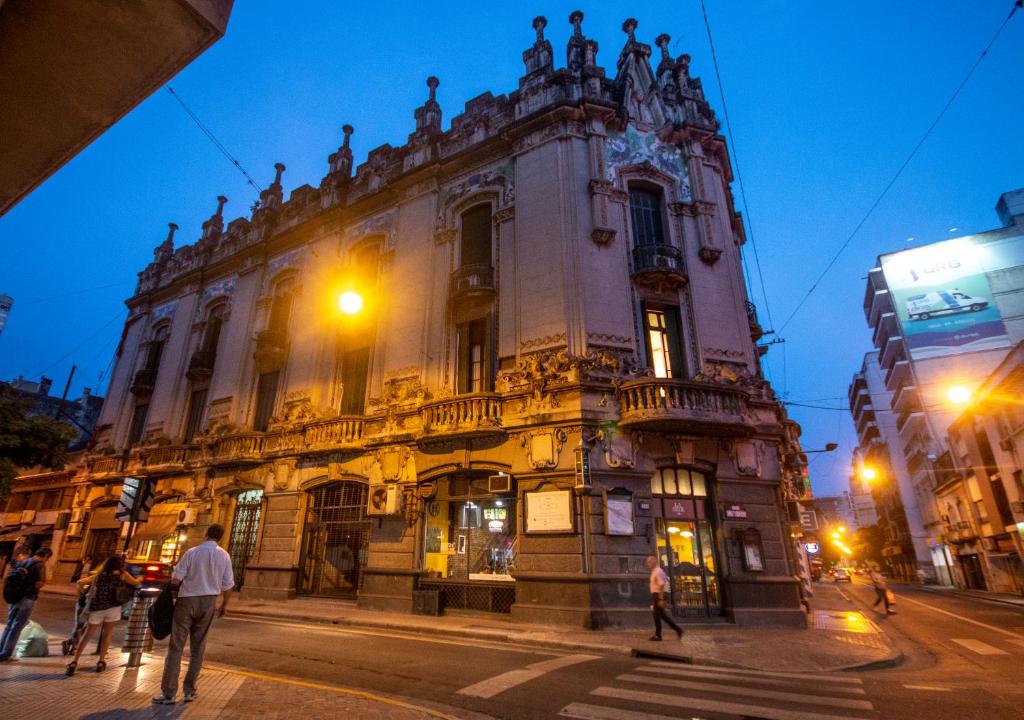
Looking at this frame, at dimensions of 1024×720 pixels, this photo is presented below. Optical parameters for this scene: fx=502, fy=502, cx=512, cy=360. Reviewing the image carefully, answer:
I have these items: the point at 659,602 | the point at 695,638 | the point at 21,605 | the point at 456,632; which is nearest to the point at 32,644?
the point at 21,605

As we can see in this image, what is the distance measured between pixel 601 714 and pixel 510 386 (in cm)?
1074

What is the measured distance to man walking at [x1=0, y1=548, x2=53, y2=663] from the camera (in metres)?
7.39

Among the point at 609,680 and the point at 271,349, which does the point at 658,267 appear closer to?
the point at 609,680

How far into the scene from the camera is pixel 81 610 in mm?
7395

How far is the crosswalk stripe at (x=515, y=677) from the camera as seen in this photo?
21.9 ft

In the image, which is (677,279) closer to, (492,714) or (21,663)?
(492,714)

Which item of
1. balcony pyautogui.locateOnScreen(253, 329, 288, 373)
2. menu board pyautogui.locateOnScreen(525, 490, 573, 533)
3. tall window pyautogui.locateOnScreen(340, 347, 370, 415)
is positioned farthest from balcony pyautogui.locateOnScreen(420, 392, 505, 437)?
balcony pyautogui.locateOnScreen(253, 329, 288, 373)

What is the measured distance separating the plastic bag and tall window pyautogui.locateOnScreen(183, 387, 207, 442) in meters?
Answer: 18.8

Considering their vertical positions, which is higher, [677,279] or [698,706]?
[677,279]

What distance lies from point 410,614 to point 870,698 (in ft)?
39.2

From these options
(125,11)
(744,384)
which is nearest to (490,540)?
(744,384)

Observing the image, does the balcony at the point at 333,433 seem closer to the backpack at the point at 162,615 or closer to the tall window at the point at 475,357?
the tall window at the point at 475,357

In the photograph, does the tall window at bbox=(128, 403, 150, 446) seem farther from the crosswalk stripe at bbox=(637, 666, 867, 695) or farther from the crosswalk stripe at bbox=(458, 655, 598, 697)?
the crosswalk stripe at bbox=(637, 666, 867, 695)

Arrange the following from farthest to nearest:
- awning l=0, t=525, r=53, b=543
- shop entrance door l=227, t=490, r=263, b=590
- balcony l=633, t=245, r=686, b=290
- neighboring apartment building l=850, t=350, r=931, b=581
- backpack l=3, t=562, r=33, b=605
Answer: neighboring apartment building l=850, t=350, r=931, b=581 < awning l=0, t=525, r=53, b=543 < shop entrance door l=227, t=490, r=263, b=590 < balcony l=633, t=245, r=686, b=290 < backpack l=3, t=562, r=33, b=605
